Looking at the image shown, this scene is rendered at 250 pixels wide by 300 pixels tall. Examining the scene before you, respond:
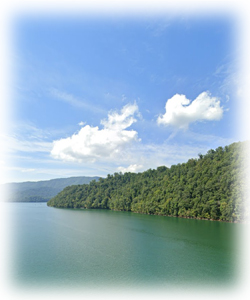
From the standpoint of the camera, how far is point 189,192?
54.0 meters

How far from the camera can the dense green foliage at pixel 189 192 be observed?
4288 centimetres

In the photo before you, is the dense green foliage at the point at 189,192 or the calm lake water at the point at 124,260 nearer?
the calm lake water at the point at 124,260

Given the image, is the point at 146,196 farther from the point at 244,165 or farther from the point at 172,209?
the point at 244,165

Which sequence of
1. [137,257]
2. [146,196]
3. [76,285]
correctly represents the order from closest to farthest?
[76,285], [137,257], [146,196]

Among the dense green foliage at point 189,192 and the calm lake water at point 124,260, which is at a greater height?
the dense green foliage at point 189,192

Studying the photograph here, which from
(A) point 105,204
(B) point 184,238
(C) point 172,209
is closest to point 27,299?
(B) point 184,238

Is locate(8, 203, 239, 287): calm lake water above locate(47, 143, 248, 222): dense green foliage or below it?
below

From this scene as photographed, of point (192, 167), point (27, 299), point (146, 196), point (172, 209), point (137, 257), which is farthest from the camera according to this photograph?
point (146, 196)

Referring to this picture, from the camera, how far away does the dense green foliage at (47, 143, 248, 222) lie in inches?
1688

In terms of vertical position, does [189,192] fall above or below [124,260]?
above

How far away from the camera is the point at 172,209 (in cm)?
5594

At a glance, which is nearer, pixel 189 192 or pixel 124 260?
pixel 124 260

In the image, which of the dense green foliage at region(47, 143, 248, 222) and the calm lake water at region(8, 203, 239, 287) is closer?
the calm lake water at region(8, 203, 239, 287)

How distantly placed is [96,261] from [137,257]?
387 cm
